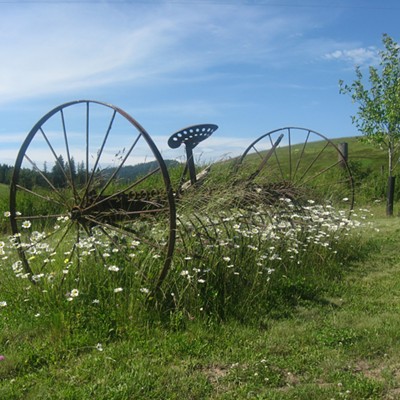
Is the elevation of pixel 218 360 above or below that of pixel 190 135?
below

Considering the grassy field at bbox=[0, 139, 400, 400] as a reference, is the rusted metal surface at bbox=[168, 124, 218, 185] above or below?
above

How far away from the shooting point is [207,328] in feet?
12.9

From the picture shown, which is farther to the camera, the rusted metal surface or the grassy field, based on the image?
the rusted metal surface

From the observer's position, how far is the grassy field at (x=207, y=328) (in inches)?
123

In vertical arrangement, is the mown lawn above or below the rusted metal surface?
below

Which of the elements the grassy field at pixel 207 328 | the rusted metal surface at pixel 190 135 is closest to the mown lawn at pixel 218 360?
the grassy field at pixel 207 328

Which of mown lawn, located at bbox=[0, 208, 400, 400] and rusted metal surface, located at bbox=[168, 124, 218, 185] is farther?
rusted metal surface, located at bbox=[168, 124, 218, 185]

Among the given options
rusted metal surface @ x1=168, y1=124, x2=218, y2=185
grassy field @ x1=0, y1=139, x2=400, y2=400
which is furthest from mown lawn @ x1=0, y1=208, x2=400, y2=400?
rusted metal surface @ x1=168, y1=124, x2=218, y2=185

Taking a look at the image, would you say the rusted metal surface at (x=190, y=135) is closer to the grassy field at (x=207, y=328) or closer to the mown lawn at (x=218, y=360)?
the grassy field at (x=207, y=328)

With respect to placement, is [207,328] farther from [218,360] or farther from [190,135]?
[190,135]

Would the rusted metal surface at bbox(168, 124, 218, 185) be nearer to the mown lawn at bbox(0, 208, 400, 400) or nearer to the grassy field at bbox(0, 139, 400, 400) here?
the grassy field at bbox(0, 139, 400, 400)

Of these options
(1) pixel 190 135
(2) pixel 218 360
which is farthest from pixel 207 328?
(1) pixel 190 135

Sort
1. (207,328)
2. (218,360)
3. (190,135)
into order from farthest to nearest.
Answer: (190,135)
(207,328)
(218,360)

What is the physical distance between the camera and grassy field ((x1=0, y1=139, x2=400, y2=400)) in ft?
10.3
